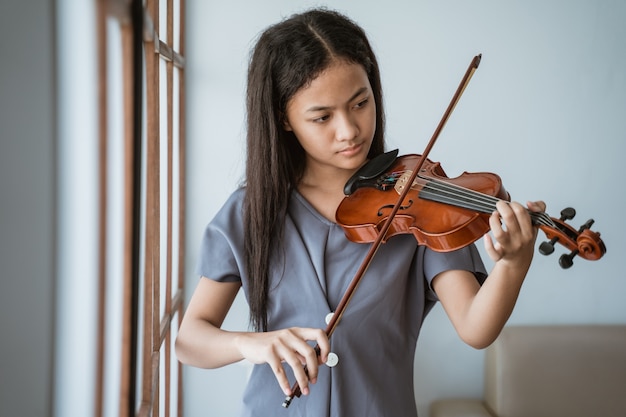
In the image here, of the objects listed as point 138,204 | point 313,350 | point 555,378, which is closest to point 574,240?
point 313,350

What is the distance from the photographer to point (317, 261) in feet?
3.58

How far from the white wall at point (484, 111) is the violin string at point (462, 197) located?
0.97m

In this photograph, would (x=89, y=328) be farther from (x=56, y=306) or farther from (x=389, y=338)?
(x=389, y=338)

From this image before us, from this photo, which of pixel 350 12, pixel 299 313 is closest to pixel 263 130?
pixel 299 313

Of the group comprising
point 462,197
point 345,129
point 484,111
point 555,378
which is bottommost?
point 555,378

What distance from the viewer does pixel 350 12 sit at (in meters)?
2.10

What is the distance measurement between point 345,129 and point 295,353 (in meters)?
0.38

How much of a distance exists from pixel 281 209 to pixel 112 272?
404 millimetres

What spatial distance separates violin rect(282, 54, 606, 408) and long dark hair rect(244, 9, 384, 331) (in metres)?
0.13

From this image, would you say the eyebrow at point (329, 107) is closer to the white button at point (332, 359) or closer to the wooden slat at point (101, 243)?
the white button at point (332, 359)

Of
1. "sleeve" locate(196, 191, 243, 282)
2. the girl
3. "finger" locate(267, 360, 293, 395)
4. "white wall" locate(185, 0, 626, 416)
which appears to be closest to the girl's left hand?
the girl

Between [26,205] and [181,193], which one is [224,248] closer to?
[26,205]

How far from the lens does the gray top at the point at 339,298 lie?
1.06m

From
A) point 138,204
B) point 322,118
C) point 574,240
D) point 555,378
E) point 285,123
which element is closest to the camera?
point 138,204
